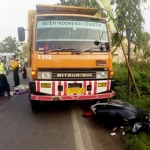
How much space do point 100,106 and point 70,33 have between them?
2.01 metres

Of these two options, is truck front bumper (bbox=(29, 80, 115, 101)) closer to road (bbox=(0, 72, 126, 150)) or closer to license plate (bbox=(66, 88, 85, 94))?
license plate (bbox=(66, 88, 85, 94))

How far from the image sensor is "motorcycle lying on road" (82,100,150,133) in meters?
4.12

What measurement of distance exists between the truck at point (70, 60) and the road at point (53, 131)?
0.52 meters

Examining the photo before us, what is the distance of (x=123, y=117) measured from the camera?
4.41 metres

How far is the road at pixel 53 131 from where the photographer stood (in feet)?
12.7

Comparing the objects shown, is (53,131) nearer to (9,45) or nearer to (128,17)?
(128,17)

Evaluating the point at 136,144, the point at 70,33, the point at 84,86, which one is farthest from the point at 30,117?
the point at 136,144

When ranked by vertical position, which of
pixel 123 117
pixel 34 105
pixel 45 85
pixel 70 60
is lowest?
pixel 34 105

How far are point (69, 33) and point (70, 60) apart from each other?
838 mm

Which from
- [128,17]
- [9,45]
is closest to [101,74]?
[128,17]

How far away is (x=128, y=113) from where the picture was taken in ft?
14.5

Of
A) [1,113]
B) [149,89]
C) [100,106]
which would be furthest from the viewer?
[149,89]

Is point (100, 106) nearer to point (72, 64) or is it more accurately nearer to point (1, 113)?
point (72, 64)

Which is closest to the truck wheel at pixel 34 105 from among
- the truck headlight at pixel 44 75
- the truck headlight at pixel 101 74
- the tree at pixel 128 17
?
the truck headlight at pixel 44 75
